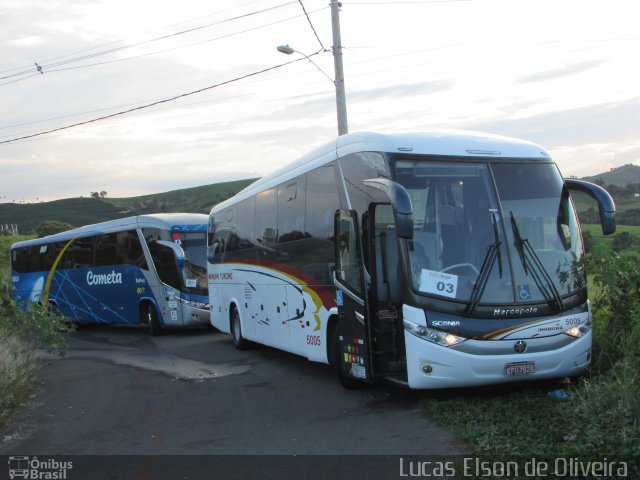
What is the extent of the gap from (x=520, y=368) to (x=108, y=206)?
7495 centimetres

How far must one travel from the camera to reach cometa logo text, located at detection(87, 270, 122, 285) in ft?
70.4

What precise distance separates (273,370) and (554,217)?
603cm

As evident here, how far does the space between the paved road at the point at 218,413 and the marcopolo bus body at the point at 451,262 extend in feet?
2.14

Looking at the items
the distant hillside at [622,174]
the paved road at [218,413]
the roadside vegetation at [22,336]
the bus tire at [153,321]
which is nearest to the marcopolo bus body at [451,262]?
the paved road at [218,413]

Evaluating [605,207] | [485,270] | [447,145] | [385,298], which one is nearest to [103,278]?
[385,298]

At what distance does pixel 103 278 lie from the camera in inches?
869

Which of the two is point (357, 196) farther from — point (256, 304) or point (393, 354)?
point (256, 304)

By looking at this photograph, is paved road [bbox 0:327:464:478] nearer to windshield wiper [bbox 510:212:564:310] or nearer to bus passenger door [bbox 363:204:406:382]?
bus passenger door [bbox 363:204:406:382]

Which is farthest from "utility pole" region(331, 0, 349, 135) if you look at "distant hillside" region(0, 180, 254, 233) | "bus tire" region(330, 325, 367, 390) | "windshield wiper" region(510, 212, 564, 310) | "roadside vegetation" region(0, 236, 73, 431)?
"distant hillside" region(0, 180, 254, 233)

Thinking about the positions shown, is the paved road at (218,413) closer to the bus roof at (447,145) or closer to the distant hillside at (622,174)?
the bus roof at (447,145)

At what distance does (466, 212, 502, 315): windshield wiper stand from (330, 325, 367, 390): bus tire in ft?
7.58

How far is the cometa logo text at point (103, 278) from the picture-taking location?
70.4ft

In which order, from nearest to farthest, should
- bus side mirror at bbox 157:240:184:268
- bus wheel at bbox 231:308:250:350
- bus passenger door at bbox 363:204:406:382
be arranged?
bus passenger door at bbox 363:204:406:382 < bus wheel at bbox 231:308:250:350 < bus side mirror at bbox 157:240:184:268

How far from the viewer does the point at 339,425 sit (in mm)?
7781
